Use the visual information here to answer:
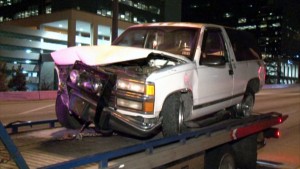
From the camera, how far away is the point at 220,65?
7000 mm

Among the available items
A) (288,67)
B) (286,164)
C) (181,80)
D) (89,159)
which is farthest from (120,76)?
(288,67)

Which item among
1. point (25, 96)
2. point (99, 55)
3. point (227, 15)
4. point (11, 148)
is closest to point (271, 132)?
point (99, 55)

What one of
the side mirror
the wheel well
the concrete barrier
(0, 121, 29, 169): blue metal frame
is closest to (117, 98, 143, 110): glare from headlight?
the wheel well

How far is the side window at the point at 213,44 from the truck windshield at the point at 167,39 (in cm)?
21

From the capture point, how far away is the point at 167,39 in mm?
7082

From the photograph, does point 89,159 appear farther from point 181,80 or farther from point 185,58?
point 185,58

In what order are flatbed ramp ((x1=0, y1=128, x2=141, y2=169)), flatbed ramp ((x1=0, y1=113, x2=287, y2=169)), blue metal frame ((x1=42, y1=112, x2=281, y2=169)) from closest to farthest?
blue metal frame ((x1=42, y1=112, x2=281, y2=169))
flatbed ramp ((x1=0, y1=113, x2=287, y2=169))
flatbed ramp ((x1=0, y1=128, x2=141, y2=169))

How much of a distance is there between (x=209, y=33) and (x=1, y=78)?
73.0 feet

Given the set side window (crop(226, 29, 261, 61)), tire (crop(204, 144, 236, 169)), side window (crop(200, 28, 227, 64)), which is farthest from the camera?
side window (crop(226, 29, 261, 61))

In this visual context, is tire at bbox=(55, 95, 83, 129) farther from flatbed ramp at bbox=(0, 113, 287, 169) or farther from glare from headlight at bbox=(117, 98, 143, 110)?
glare from headlight at bbox=(117, 98, 143, 110)

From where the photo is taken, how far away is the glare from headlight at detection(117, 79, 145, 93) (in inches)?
211

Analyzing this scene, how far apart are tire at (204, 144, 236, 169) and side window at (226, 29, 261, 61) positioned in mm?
1929

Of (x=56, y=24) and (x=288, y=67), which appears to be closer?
(x=56, y=24)

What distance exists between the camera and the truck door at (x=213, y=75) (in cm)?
664
